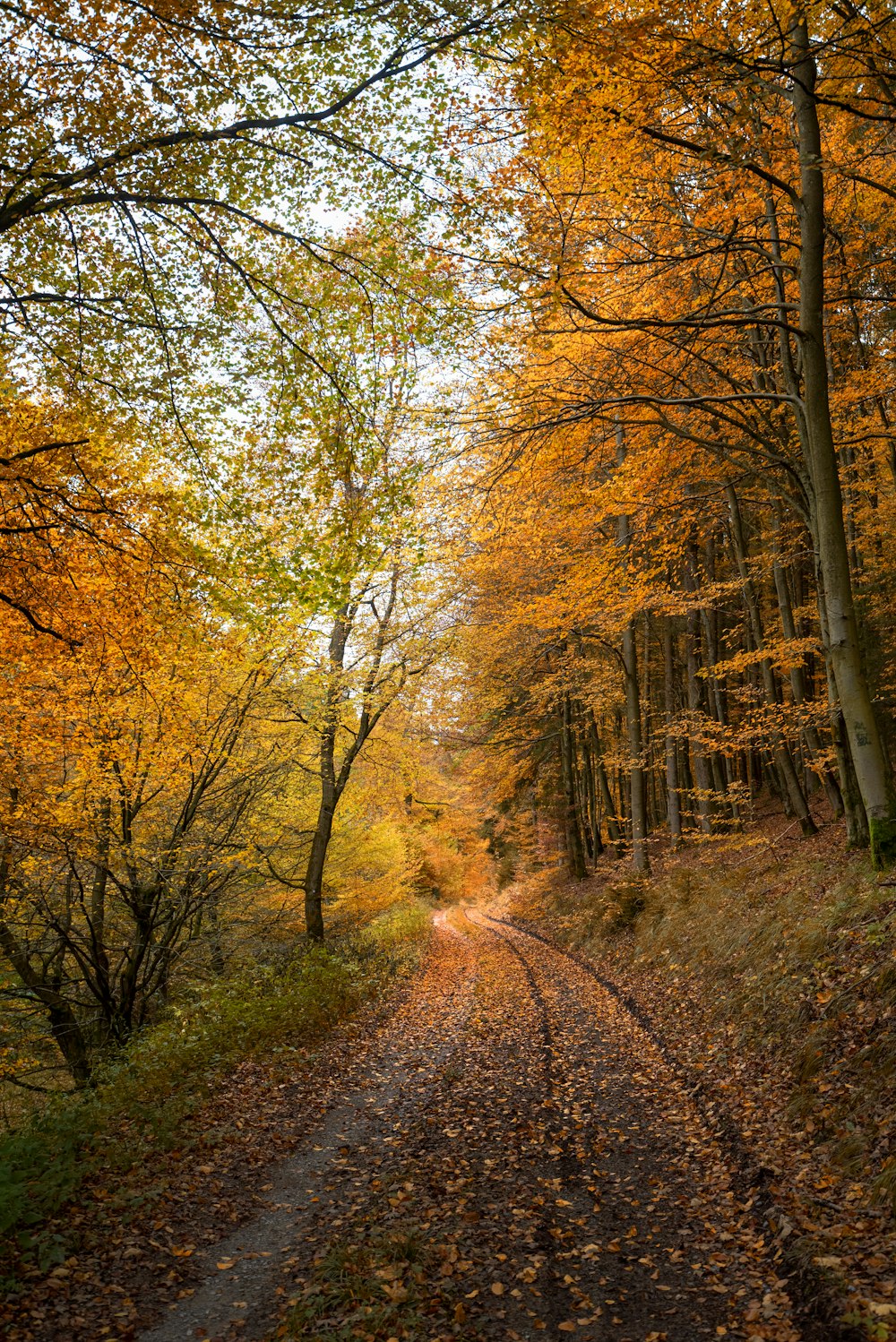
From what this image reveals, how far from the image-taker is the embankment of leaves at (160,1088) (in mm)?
5164

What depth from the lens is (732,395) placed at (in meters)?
8.21

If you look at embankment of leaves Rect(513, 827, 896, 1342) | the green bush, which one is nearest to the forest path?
embankment of leaves Rect(513, 827, 896, 1342)

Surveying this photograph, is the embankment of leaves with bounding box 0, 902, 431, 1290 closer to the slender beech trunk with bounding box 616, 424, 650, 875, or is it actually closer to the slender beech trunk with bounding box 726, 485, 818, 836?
the slender beech trunk with bounding box 616, 424, 650, 875

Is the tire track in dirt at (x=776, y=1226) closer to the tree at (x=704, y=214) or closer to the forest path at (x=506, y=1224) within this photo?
the forest path at (x=506, y=1224)

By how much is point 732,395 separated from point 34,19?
23.5 ft

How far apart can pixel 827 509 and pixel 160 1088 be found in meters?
9.59

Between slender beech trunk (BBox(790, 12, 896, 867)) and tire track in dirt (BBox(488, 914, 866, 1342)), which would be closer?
tire track in dirt (BBox(488, 914, 866, 1342))

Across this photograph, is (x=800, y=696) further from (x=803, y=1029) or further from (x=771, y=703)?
(x=803, y=1029)

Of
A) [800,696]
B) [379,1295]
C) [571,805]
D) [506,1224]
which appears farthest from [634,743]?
[379,1295]

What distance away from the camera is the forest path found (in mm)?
4137

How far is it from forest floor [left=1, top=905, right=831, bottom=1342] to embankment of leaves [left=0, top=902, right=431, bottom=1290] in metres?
0.44

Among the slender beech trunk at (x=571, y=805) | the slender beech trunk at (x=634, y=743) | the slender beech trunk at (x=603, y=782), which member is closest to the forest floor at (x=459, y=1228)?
the slender beech trunk at (x=634, y=743)

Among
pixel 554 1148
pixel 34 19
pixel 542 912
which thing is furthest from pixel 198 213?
pixel 542 912

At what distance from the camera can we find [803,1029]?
6.64m
